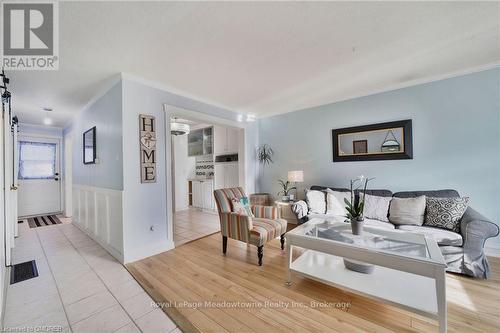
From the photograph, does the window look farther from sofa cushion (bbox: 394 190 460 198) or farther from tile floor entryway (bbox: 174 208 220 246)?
sofa cushion (bbox: 394 190 460 198)

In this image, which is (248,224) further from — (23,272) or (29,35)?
(29,35)

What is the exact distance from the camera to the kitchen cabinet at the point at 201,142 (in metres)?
5.45

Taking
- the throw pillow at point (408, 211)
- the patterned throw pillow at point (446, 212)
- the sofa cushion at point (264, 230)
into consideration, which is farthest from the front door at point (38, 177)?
the patterned throw pillow at point (446, 212)

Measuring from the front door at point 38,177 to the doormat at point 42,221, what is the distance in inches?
10.2

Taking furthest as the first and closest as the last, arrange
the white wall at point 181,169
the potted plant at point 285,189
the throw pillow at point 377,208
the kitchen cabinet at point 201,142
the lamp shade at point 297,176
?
the white wall at point 181,169
the kitchen cabinet at point 201,142
the potted plant at point 285,189
the lamp shade at point 297,176
the throw pillow at point 377,208

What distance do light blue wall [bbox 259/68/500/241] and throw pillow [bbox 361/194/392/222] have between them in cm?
44

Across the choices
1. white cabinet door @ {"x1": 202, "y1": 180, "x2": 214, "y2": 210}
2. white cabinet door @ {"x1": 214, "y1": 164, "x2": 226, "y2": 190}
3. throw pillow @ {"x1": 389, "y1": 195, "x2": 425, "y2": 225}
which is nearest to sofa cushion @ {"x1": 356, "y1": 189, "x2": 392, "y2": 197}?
throw pillow @ {"x1": 389, "y1": 195, "x2": 425, "y2": 225}

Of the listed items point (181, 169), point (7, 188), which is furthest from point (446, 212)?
point (181, 169)

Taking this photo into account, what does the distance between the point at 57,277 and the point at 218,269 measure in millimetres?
1784

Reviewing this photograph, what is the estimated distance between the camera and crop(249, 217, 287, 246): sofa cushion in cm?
235

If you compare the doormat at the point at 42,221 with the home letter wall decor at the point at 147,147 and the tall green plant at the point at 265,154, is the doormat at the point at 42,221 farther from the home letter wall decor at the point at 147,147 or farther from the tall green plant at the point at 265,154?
the tall green plant at the point at 265,154

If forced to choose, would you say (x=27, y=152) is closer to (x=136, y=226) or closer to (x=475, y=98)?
(x=136, y=226)

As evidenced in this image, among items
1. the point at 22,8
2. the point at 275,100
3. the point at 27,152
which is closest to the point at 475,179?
the point at 275,100

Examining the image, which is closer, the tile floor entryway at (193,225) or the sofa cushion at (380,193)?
the sofa cushion at (380,193)
